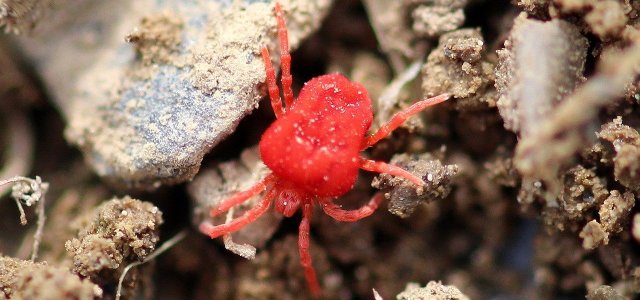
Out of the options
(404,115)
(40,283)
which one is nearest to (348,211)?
(404,115)

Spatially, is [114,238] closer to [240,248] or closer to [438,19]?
[240,248]

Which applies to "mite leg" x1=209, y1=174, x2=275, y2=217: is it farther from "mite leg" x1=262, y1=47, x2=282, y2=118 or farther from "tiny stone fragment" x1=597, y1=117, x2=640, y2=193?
"tiny stone fragment" x1=597, y1=117, x2=640, y2=193

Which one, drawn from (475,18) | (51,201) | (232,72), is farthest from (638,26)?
(51,201)

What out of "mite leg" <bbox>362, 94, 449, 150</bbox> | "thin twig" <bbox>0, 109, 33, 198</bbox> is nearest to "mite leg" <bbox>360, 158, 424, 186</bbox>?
"mite leg" <bbox>362, 94, 449, 150</bbox>

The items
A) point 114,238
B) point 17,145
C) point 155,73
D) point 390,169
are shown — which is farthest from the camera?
point 17,145

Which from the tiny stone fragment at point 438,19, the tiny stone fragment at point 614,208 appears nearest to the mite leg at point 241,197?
the tiny stone fragment at point 438,19

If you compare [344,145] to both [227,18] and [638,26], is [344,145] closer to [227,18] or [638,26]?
[227,18]

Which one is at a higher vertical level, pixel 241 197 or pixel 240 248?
pixel 241 197

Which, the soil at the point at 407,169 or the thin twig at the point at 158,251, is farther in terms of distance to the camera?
the thin twig at the point at 158,251

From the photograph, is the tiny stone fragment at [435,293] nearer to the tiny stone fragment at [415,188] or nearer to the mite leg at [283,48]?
the tiny stone fragment at [415,188]
